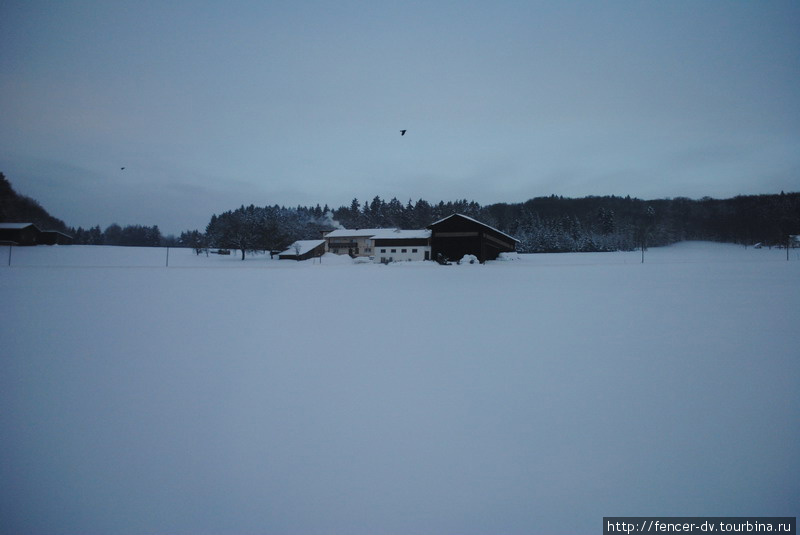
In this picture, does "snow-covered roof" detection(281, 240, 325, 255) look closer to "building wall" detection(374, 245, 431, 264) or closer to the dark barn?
"building wall" detection(374, 245, 431, 264)

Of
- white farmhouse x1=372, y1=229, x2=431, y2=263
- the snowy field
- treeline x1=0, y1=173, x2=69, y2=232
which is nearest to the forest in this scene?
treeline x1=0, y1=173, x2=69, y2=232

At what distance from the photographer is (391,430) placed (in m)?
3.74

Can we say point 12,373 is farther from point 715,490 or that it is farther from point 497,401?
point 715,490

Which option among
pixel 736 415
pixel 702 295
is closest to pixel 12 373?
pixel 736 415

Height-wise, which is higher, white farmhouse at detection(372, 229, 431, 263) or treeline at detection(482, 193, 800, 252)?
treeline at detection(482, 193, 800, 252)

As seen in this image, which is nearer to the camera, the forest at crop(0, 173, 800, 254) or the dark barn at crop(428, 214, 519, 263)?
the dark barn at crop(428, 214, 519, 263)

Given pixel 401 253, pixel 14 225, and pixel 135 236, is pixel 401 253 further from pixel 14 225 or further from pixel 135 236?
pixel 135 236

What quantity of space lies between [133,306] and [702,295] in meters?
19.1

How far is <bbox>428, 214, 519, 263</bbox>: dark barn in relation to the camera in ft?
151

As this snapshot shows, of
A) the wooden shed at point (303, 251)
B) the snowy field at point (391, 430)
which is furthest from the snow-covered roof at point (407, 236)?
the snowy field at point (391, 430)

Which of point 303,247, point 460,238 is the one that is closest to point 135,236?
point 303,247

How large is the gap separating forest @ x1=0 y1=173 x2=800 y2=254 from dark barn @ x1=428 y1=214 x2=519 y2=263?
85.7 ft

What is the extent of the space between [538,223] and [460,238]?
166ft

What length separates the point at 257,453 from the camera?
341 cm
